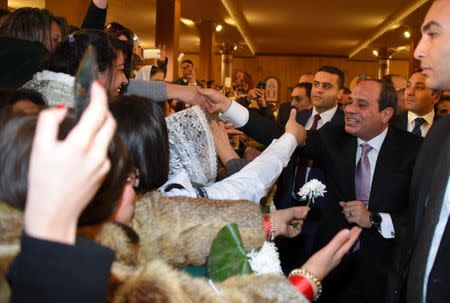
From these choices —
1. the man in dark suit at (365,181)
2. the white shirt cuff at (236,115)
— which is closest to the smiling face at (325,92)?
the man in dark suit at (365,181)

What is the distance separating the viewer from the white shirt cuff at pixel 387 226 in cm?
239

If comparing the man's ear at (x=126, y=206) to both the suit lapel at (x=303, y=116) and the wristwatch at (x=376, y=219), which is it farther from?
the suit lapel at (x=303, y=116)

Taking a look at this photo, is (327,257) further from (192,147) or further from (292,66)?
(292,66)

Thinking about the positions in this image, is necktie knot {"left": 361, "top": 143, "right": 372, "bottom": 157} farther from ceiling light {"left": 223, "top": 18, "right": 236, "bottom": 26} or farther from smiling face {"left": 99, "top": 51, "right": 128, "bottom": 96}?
ceiling light {"left": 223, "top": 18, "right": 236, "bottom": 26}

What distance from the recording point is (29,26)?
220 cm

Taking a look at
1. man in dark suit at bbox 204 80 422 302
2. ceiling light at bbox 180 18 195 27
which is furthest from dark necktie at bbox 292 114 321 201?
ceiling light at bbox 180 18 195 27

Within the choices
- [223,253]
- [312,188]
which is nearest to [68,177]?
[223,253]

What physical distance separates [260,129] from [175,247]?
1518mm

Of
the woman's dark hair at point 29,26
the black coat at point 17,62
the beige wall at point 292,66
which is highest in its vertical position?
the beige wall at point 292,66

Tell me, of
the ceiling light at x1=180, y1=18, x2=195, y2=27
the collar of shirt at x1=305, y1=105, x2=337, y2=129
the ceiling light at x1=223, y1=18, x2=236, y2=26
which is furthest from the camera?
the ceiling light at x1=180, y1=18, x2=195, y2=27

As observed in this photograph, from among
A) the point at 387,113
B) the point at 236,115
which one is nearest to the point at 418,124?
the point at 387,113

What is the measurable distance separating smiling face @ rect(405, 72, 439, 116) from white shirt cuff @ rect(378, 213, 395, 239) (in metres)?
2.30

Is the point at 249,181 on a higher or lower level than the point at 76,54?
lower

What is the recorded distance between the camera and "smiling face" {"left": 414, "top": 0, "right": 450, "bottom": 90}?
161cm
